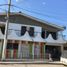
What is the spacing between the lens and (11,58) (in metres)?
25.2

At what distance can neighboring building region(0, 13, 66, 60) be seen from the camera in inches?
1047

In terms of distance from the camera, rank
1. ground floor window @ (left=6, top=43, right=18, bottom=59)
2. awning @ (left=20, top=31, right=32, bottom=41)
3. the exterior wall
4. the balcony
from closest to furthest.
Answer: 1. ground floor window @ (left=6, top=43, right=18, bottom=59)
2. the balcony
3. awning @ (left=20, top=31, right=32, bottom=41)
4. the exterior wall

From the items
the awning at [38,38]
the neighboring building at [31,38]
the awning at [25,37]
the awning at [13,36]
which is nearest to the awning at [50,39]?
the neighboring building at [31,38]

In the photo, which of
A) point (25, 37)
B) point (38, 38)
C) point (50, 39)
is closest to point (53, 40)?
point (50, 39)

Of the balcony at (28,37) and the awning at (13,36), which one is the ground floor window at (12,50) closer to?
the awning at (13,36)

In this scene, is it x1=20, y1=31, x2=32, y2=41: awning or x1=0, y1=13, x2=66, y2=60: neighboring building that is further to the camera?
x1=20, y1=31, x2=32, y2=41: awning

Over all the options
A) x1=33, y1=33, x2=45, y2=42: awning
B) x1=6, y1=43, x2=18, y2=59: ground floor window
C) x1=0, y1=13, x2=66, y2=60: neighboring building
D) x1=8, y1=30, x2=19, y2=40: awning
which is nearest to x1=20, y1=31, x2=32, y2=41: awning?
x1=0, y1=13, x2=66, y2=60: neighboring building

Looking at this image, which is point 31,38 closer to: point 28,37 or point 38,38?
point 28,37

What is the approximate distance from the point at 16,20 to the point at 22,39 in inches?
162

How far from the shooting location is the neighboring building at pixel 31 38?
2660 centimetres

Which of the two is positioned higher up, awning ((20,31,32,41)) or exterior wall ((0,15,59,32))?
exterior wall ((0,15,59,32))

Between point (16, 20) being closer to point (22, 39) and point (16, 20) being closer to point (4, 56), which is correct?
point (22, 39)

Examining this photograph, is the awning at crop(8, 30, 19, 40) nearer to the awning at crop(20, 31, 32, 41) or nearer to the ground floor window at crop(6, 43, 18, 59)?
the awning at crop(20, 31, 32, 41)

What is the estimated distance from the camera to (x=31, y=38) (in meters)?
27.6
